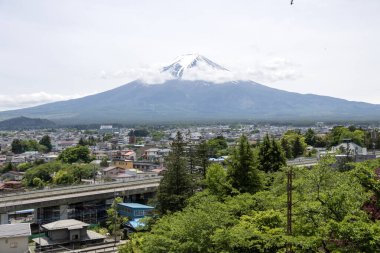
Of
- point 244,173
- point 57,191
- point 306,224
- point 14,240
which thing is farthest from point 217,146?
point 306,224

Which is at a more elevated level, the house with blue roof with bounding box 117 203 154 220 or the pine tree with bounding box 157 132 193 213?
the pine tree with bounding box 157 132 193 213

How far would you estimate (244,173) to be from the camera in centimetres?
1806

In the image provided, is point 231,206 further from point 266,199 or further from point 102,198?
point 102,198

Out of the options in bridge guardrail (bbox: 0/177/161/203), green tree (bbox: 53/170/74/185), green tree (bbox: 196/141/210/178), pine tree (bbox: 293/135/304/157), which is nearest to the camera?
bridge guardrail (bbox: 0/177/161/203)

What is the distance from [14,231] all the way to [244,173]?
31.0 feet

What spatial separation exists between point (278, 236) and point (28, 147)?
2999 inches

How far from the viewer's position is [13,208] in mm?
23094

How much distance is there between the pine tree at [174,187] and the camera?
18453 mm

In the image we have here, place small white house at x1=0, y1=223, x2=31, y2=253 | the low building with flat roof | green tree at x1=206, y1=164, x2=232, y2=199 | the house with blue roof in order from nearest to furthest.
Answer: green tree at x1=206, y1=164, x2=232, y2=199, small white house at x1=0, y1=223, x2=31, y2=253, the low building with flat roof, the house with blue roof

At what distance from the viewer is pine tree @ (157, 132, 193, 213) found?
1845cm

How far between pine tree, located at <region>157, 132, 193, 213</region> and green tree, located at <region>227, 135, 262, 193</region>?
199cm

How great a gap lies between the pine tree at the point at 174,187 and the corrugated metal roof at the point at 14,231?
5432 mm

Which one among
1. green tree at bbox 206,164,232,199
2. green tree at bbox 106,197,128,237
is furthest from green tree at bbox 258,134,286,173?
green tree at bbox 106,197,128,237

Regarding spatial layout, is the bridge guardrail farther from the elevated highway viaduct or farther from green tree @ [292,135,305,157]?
green tree @ [292,135,305,157]
